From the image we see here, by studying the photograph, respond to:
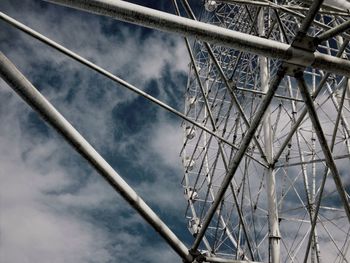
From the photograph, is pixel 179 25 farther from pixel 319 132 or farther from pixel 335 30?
pixel 319 132

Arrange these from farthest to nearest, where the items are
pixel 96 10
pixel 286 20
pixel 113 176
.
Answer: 1. pixel 286 20
2. pixel 113 176
3. pixel 96 10

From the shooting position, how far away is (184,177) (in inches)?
814

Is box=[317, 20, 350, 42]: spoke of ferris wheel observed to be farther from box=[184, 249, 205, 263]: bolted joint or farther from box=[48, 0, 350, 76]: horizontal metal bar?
box=[184, 249, 205, 263]: bolted joint

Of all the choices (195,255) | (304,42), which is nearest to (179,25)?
(304,42)

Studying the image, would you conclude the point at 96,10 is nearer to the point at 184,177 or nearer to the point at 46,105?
the point at 46,105

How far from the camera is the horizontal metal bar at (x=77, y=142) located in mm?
3680

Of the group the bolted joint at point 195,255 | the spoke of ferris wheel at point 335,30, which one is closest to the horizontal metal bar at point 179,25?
the spoke of ferris wheel at point 335,30

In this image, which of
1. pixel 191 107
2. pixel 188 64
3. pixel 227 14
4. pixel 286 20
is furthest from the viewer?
pixel 188 64

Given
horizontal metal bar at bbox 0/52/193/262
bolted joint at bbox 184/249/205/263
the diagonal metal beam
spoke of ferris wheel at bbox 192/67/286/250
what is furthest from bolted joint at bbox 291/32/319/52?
bolted joint at bbox 184/249/205/263

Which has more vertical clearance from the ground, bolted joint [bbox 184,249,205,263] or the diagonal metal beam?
the diagonal metal beam

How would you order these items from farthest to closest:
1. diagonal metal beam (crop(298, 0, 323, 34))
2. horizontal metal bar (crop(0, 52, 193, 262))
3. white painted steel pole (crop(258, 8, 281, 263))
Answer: white painted steel pole (crop(258, 8, 281, 263)) < diagonal metal beam (crop(298, 0, 323, 34)) < horizontal metal bar (crop(0, 52, 193, 262))

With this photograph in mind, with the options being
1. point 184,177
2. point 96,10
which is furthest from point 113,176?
point 184,177

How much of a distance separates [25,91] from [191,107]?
17.5 meters

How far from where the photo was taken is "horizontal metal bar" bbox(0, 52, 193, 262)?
3680 mm
